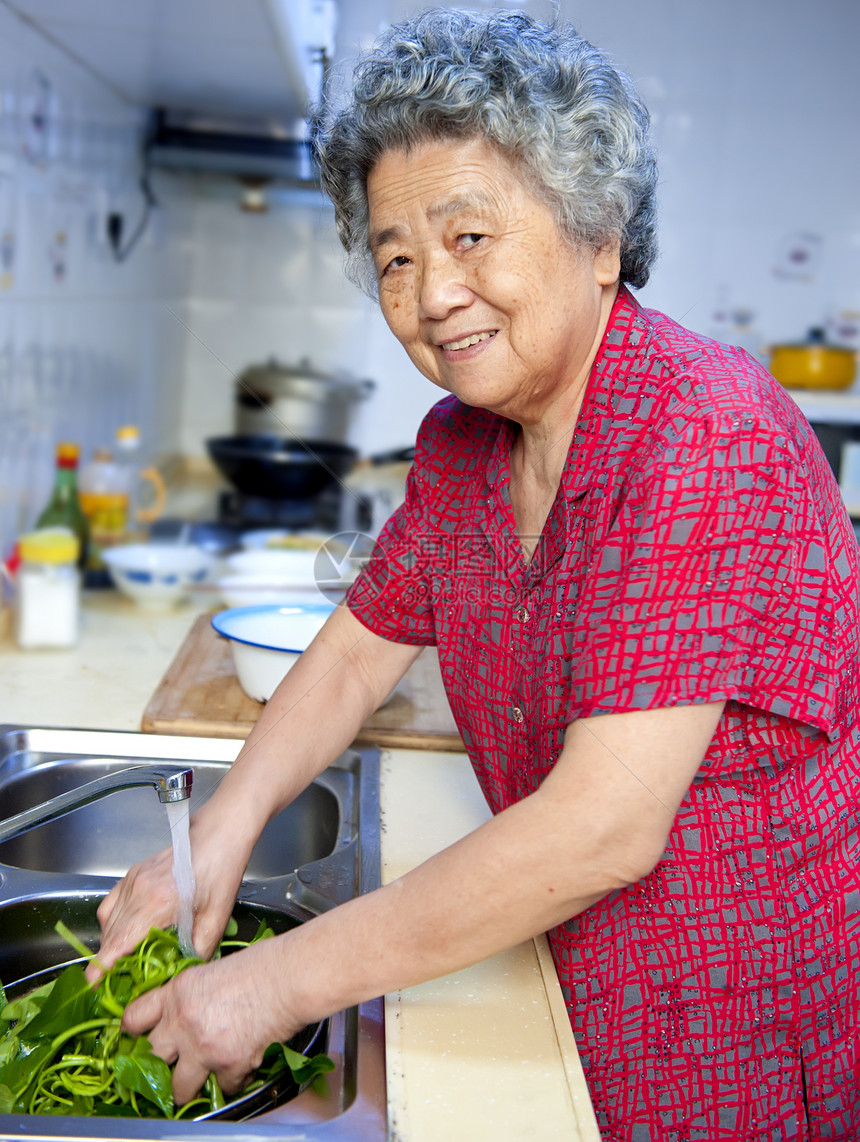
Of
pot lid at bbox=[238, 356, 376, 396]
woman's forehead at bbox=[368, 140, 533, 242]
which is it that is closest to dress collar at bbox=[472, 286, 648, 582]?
woman's forehead at bbox=[368, 140, 533, 242]

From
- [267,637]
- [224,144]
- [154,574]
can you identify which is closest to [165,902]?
[267,637]

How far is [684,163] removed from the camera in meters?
3.41

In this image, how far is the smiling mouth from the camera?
24.9 inches

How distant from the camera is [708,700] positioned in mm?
524

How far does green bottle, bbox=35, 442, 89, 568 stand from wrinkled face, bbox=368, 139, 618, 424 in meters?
1.00

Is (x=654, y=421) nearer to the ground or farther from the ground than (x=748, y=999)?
farther from the ground

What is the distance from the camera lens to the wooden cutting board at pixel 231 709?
3.22ft

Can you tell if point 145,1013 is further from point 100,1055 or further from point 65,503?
point 65,503

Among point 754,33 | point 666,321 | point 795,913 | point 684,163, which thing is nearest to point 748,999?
point 795,913

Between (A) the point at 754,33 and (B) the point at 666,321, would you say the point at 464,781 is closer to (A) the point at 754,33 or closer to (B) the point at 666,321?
(B) the point at 666,321

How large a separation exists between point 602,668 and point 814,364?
9.38 feet

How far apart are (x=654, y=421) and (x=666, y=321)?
0.38ft

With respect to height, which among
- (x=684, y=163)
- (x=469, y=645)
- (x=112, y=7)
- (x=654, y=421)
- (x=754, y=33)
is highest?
(x=754, y=33)

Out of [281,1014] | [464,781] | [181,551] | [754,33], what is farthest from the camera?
[754,33]
